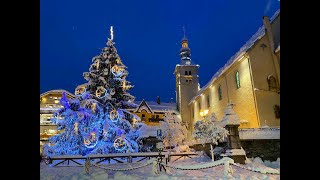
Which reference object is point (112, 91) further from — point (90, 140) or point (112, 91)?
point (90, 140)

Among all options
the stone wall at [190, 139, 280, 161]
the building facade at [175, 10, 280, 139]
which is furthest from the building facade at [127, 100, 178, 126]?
the stone wall at [190, 139, 280, 161]

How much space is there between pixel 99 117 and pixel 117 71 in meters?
4.08

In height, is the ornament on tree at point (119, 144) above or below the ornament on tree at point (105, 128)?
below

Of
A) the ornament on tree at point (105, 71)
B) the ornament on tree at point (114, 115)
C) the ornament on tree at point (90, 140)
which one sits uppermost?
the ornament on tree at point (105, 71)

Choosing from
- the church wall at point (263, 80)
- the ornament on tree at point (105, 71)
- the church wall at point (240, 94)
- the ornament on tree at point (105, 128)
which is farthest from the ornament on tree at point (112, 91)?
the church wall at point (263, 80)

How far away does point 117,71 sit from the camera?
22453 millimetres

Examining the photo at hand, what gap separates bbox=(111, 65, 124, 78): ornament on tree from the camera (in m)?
22.3

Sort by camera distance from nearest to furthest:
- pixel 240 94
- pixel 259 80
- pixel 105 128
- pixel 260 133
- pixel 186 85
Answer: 1. pixel 260 133
2. pixel 105 128
3. pixel 259 80
4. pixel 240 94
5. pixel 186 85

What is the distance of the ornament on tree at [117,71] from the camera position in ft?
73.1

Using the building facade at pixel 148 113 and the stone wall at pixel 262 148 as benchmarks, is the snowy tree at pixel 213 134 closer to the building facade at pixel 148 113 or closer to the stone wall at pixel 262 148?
the stone wall at pixel 262 148

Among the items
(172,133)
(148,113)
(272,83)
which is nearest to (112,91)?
(272,83)

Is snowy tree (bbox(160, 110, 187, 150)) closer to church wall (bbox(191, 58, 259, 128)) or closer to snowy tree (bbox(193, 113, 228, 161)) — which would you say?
church wall (bbox(191, 58, 259, 128))
